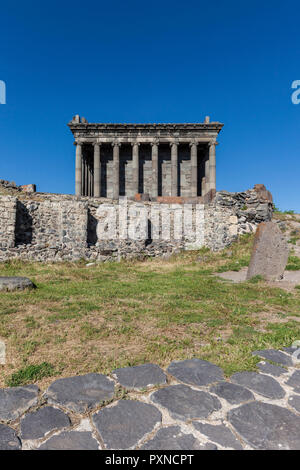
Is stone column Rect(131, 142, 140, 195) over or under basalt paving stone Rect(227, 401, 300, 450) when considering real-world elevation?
over

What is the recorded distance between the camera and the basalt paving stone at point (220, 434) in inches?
61.0

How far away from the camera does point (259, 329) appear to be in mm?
3635

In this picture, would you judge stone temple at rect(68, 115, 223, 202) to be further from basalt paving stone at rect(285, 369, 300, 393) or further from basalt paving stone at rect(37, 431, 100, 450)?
basalt paving stone at rect(37, 431, 100, 450)

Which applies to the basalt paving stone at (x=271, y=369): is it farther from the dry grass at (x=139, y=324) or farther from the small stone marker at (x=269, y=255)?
the small stone marker at (x=269, y=255)

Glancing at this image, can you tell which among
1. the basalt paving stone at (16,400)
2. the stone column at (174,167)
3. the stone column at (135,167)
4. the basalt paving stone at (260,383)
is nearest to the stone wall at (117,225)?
the basalt paving stone at (16,400)

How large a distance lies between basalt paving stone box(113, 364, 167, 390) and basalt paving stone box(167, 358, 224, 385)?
0.48 ft

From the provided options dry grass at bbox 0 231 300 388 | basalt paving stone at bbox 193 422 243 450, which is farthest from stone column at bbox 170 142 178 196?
basalt paving stone at bbox 193 422 243 450

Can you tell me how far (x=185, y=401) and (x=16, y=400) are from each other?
1.40 m

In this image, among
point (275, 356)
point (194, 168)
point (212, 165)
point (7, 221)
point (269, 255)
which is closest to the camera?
point (275, 356)

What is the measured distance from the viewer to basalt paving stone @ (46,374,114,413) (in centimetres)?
195

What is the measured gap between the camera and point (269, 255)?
721 cm

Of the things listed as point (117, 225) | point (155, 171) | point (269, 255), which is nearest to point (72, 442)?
point (269, 255)

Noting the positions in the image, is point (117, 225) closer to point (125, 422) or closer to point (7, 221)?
point (7, 221)

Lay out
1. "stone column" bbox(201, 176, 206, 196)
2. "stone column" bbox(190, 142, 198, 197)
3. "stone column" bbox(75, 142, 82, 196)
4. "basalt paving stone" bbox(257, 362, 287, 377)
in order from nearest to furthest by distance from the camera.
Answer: "basalt paving stone" bbox(257, 362, 287, 377), "stone column" bbox(75, 142, 82, 196), "stone column" bbox(190, 142, 198, 197), "stone column" bbox(201, 176, 206, 196)
